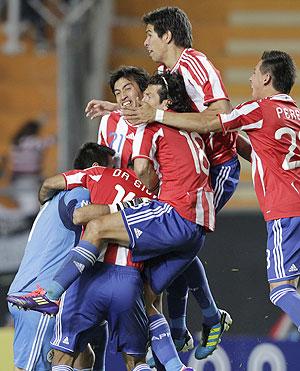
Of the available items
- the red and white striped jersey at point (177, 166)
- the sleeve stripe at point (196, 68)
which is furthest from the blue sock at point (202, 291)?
the sleeve stripe at point (196, 68)

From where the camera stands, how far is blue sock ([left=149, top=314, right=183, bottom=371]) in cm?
467

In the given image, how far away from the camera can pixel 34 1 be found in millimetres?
9438

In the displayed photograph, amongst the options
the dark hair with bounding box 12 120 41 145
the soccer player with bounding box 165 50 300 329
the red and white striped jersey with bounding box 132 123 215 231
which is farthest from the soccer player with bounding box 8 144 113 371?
the dark hair with bounding box 12 120 41 145

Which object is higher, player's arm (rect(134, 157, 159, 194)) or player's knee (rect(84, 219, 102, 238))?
player's arm (rect(134, 157, 159, 194))

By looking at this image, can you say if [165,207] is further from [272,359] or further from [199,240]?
[272,359]

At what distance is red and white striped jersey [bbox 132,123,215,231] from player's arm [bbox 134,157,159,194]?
0.08 ft

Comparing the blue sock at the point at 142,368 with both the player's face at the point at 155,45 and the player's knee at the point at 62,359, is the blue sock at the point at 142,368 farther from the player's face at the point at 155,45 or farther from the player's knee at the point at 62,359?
the player's face at the point at 155,45

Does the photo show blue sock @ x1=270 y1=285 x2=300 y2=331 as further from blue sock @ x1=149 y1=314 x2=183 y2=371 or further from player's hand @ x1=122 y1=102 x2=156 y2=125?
player's hand @ x1=122 y1=102 x2=156 y2=125

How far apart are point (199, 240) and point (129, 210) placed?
391 millimetres

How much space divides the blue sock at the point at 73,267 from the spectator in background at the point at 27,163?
4182mm

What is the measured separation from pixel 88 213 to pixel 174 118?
0.59 meters

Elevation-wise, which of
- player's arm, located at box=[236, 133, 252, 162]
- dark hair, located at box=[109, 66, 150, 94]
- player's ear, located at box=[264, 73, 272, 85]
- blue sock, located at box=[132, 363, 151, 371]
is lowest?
blue sock, located at box=[132, 363, 151, 371]

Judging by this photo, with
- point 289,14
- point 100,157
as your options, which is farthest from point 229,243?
point 289,14

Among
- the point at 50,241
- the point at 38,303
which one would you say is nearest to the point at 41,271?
the point at 50,241
